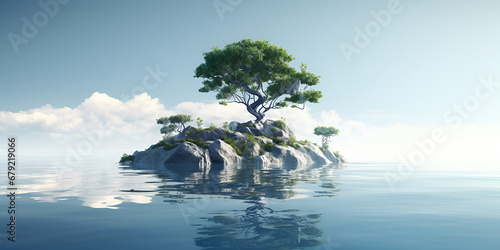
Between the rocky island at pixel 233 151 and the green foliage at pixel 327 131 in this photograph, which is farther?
the green foliage at pixel 327 131

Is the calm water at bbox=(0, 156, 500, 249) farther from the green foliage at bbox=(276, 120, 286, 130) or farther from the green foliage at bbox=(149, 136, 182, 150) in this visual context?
the green foliage at bbox=(276, 120, 286, 130)

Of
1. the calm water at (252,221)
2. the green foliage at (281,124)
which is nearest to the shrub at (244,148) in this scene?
the green foliage at (281,124)

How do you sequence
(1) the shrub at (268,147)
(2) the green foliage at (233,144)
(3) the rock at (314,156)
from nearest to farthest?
(2) the green foliage at (233,144) → (1) the shrub at (268,147) → (3) the rock at (314,156)

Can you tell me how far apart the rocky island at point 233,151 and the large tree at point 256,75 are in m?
3.38

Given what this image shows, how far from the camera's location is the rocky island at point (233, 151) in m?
22.6

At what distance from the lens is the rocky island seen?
22.6 metres

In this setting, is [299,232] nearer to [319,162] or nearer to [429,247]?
[429,247]

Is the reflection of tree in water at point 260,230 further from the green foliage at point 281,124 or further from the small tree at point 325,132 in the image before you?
the small tree at point 325,132

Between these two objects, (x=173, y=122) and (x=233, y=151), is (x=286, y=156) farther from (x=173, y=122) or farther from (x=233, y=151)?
(x=173, y=122)

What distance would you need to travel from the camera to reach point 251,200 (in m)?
6.91

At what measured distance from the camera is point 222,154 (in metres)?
23.8

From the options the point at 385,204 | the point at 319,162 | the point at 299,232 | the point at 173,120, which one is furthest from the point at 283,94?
the point at 299,232

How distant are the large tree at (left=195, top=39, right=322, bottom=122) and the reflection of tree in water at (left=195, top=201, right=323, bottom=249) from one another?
28502 mm

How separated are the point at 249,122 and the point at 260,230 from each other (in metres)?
31.8
